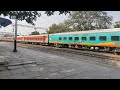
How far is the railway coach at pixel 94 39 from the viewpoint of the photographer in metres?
19.0

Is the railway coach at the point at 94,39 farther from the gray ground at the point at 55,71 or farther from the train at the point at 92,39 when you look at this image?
the gray ground at the point at 55,71

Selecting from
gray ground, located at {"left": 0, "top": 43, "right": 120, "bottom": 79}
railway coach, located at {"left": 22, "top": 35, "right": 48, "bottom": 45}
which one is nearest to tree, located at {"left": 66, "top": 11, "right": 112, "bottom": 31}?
railway coach, located at {"left": 22, "top": 35, "right": 48, "bottom": 45}

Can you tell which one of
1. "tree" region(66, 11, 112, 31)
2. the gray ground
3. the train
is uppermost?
"tree" region(66, 11, 112, 31)

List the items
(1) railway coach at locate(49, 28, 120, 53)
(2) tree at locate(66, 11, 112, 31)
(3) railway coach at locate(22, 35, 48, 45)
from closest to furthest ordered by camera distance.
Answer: (1) railway coach at locate(49, 28, 120, 53) < (3) railway coach at locate(22, 35, 48, 45) < (2) tree at locate(66, 11, 112, 31)

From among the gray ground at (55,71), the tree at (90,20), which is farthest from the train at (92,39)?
the tree at (90,20)

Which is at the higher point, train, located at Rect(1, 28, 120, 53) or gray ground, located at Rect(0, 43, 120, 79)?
train, located at Rect(1, 28, 120, 53)

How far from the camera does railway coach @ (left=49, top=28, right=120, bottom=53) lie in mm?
19000

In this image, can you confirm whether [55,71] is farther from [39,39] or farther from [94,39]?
[39,39]

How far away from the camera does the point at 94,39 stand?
22188 mm

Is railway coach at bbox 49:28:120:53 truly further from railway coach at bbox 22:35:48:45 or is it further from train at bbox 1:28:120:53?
railway coach at bbox 22:35:48:45
